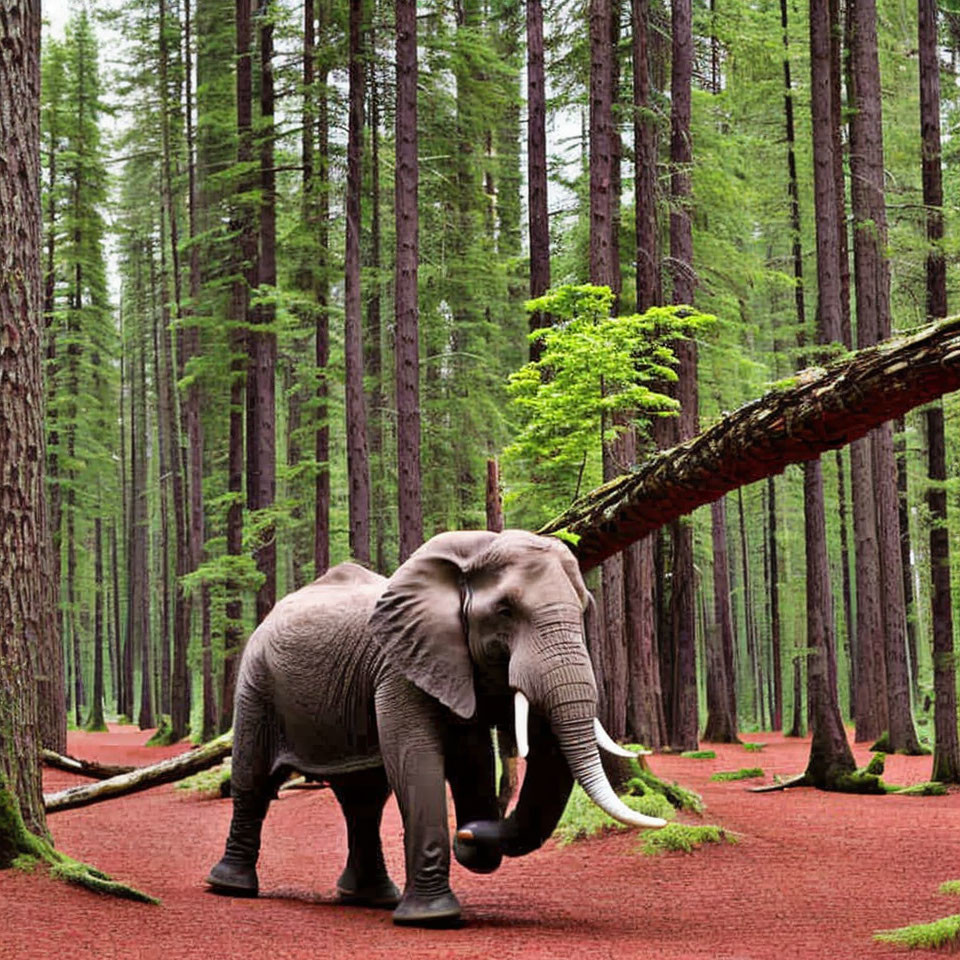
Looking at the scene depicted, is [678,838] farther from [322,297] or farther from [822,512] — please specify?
[322,297]

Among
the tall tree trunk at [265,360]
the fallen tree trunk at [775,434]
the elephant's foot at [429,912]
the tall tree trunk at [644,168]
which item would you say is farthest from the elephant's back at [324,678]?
the tall tree trunk at [265,360]

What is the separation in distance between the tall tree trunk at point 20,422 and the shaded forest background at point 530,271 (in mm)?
3890

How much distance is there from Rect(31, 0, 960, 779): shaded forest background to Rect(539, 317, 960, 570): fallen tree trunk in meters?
1.52

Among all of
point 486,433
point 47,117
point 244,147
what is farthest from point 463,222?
point 47,117

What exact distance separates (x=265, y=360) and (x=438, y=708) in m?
16.2

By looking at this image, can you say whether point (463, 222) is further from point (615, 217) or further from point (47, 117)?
A: point (47, 117)

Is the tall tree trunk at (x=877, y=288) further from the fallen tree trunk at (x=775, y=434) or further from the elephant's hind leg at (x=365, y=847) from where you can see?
the elephant's hind leg at (x=365, y=847)

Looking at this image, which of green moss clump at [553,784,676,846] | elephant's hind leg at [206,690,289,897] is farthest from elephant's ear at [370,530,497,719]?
green moss clump at [553,784,676,846]

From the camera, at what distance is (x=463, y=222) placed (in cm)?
Result: 2925

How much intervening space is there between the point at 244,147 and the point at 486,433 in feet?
27.2

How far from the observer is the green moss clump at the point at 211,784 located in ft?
57.1

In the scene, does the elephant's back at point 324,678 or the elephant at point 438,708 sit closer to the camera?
the elephant at point 438,708

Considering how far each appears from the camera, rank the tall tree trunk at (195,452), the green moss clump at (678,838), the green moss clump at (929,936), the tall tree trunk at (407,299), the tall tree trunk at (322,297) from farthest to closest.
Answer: the tall tree trunk at (195,452), the tall tree trunk at (322,297), the tall tree trunk at (407,299), the green moss clump at (678,838), the green moss clump at (929,936)

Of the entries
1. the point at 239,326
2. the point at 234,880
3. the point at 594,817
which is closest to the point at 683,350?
the point at 239,326
